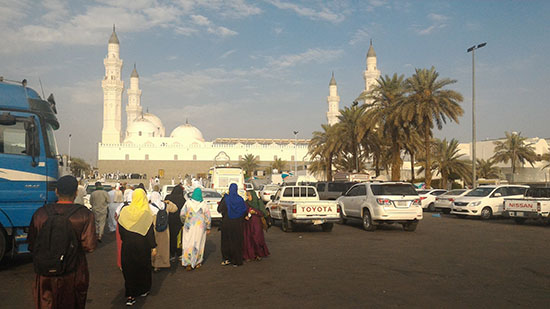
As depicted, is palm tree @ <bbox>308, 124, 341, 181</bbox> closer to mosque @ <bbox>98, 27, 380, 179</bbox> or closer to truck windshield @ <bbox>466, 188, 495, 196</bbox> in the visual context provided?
truck windshield @ <bbox>466, 188, 495, 196</bbox>

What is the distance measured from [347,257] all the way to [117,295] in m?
4.87

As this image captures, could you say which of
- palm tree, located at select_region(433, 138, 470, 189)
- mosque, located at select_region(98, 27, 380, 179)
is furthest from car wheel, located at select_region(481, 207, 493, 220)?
mosque, located at select_region(98, 27, 380, 179)

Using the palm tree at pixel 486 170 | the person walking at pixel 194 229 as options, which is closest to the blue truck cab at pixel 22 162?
the person walking at pixel 194 229

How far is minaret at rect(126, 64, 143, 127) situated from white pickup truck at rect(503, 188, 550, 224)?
3292 inches

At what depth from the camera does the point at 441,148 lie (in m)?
44.0

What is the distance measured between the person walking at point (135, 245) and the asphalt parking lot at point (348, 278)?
241 millimetres

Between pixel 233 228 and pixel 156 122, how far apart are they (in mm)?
94421

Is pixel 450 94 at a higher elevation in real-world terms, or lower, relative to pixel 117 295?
higher

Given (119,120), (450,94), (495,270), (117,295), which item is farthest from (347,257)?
(119,120)

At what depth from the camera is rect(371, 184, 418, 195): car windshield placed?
14.8m

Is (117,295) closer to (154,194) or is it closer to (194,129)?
(154,194)

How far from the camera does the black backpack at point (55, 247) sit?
3932 mm

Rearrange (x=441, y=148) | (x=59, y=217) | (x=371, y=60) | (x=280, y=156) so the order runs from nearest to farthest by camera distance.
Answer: (x=59, y=217), (x=441, y=148), (x=371, y=60), (x=280, y=156)

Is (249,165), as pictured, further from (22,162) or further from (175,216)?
(22,162)
